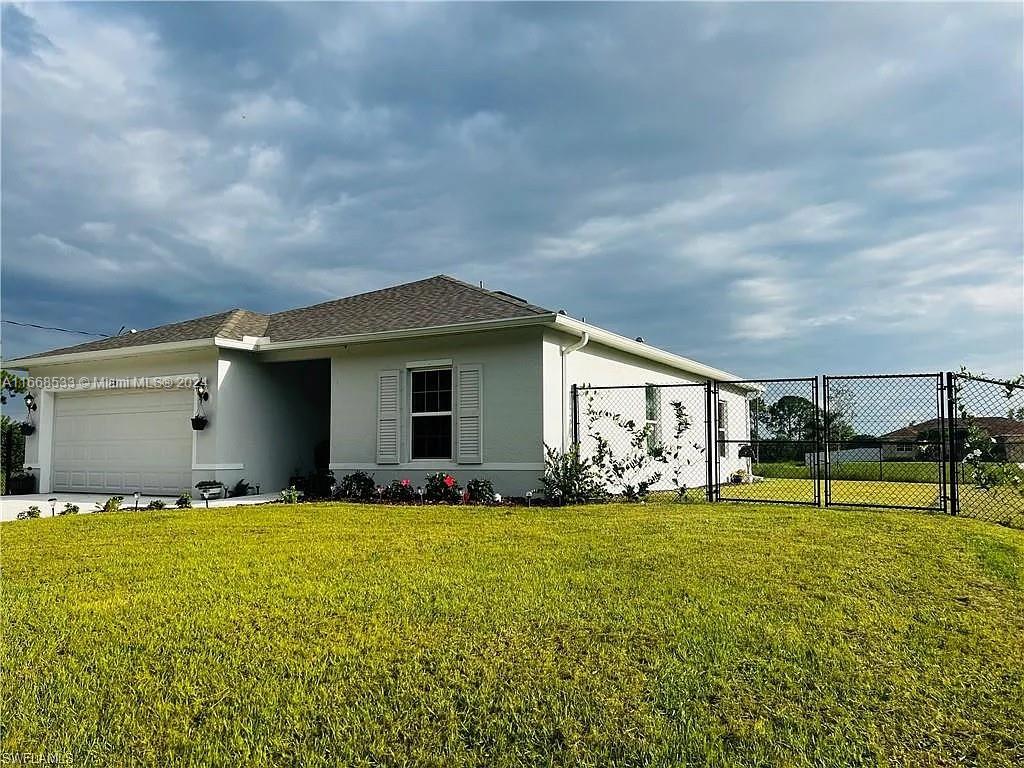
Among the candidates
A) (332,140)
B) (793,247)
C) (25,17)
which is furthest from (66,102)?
(793,247)

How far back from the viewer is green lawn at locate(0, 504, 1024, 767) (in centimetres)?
277

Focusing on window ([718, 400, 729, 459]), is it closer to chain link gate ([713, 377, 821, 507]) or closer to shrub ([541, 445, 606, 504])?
chain link gate ([713, 377, 821, 507])

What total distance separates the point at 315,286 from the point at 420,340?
952cm

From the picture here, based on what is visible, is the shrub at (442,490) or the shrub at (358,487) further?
the shrub at (358,487)

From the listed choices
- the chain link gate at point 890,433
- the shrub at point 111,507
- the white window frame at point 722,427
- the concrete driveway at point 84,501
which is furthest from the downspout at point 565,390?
the white window frame at point 722,427

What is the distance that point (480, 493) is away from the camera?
1088 cm

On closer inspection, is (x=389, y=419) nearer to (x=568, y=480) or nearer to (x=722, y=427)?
(x=568, y=480)

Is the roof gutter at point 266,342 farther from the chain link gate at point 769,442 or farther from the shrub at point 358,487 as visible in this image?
the chain link gate at point 769,442

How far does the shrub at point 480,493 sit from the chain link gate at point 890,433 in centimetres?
518

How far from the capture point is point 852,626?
163 inches

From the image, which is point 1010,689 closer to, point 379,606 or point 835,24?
point 379,606

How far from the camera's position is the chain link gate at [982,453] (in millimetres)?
9148

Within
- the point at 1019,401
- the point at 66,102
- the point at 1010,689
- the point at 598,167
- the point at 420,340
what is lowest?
the point at 1010,689

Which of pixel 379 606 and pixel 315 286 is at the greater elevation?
pixel 315 286
